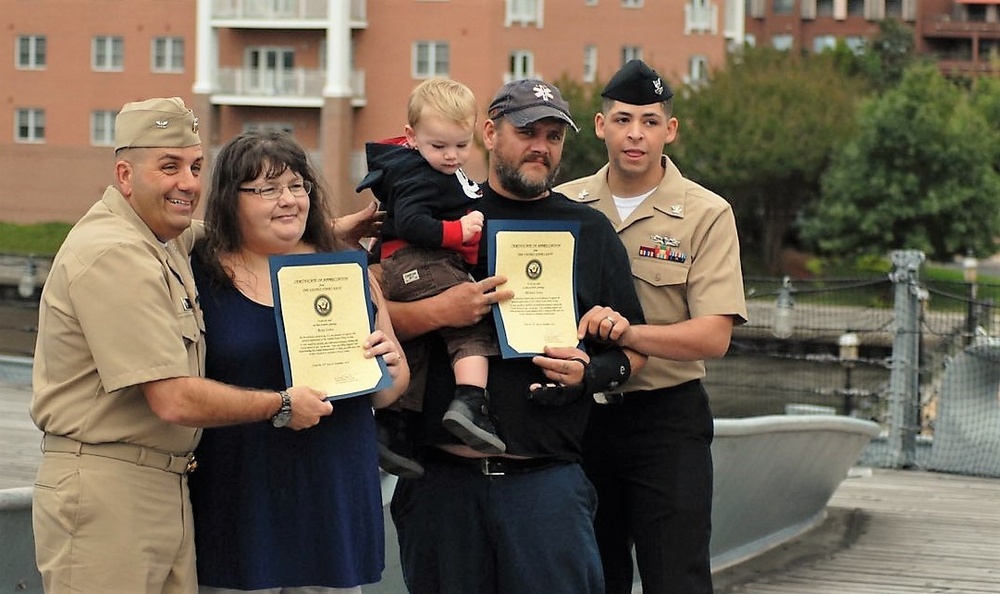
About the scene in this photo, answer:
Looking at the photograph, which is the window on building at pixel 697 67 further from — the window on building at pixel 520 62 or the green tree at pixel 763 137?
the window on building at pixel 520 62

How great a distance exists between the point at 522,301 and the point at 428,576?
A: 0.72 m

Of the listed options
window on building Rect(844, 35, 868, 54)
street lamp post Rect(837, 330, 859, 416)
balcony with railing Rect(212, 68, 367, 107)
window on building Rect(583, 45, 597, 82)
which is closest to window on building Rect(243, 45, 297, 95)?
balcony with railing Rect(212, 68, 367, 107)

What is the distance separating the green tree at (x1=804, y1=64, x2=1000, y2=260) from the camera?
4031cm

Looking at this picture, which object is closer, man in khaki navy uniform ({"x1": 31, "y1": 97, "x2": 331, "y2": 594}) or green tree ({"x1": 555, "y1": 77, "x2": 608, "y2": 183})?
man in khaki navy uniform ({"x1": 31, "y1": 97, "x2": 331, "y2": 594})

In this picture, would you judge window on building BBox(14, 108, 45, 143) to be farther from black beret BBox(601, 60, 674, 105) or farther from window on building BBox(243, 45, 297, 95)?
black beret BBox(601, 60, 674, 105)

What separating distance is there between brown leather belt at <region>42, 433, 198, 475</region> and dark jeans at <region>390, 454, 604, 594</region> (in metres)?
0.76

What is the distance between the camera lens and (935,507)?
923 cm

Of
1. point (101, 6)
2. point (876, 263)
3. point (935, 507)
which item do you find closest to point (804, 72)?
point (876, 263)

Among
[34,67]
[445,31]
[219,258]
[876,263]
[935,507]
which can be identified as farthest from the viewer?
[34,67]

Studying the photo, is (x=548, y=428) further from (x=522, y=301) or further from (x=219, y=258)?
(x=219, y=258)

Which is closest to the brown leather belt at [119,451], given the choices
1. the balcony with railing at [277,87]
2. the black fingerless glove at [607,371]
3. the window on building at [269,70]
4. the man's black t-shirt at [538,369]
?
the man's black t-shirt at [538,369]

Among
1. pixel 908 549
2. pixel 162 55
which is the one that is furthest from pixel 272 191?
pixel 162 55

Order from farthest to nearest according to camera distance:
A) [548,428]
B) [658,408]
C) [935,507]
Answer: [935,507]
[658,408]
[548,428]

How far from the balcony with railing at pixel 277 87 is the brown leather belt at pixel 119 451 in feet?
147
